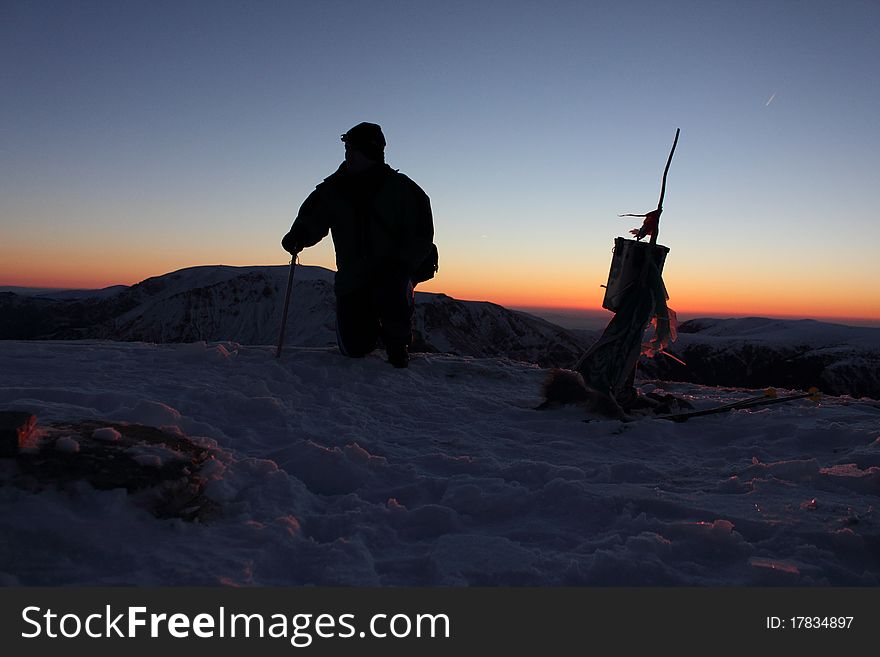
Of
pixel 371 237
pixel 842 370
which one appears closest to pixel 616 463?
pixel 371 237

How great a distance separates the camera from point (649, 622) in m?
1.98

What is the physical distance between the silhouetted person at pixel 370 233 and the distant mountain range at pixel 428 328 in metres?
58.3

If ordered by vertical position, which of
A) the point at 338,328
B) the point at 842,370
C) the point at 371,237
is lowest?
the point at 842,370

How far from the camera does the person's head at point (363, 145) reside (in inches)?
235

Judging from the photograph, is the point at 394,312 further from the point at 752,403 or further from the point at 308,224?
the point at 752,403

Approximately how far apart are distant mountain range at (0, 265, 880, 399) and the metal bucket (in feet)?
196

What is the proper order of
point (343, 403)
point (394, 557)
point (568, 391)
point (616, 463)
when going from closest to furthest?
point (394, 557)
point (616, 463)
point (343, 403)
point (568, 391)

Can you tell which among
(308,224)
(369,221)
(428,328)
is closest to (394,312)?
(369,221)

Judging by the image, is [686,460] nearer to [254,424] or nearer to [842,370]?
[254,424]

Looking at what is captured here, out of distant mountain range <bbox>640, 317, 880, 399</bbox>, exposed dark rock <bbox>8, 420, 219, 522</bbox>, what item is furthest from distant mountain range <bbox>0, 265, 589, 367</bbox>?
exposed dark rock <bbox>8, 420, 219, 522</bbox>

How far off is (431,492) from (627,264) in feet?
10.1

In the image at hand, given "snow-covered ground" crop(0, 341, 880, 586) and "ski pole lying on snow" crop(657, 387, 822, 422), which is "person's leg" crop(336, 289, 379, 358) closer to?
"snow-covered ground" crop(0, 341, 880, 586)

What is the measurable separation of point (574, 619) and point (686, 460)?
7.43ft

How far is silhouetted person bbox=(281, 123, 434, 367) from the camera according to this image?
19.9 ft
